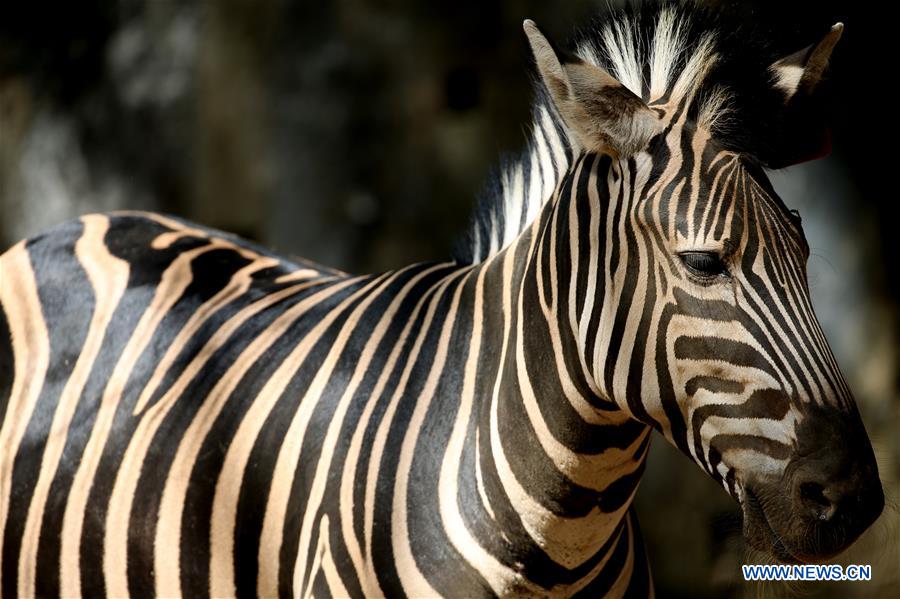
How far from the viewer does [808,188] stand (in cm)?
527

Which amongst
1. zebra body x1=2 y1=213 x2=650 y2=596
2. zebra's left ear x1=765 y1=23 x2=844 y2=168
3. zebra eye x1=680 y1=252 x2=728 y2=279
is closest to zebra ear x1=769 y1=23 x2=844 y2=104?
zebra's left ear x1=765 y1=23 x2=844 y2=168

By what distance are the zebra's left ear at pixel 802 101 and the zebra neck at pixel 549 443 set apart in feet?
1.63

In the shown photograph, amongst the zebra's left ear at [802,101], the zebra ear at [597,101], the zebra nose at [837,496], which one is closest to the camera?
the zebra nose at [837,496]

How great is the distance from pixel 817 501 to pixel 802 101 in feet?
2.80

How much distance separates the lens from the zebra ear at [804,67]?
2.01 meters

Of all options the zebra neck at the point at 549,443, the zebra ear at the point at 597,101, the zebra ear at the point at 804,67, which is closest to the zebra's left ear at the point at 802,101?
the zebra ear at the point at 804,67

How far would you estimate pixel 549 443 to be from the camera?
204 centimetres

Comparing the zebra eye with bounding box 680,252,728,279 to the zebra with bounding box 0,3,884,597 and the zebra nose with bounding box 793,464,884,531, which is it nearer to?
the zebra with bounding box 0,3,884,597

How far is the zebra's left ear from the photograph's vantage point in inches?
79.0

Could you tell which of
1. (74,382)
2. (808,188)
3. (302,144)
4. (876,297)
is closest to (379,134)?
(302,144)

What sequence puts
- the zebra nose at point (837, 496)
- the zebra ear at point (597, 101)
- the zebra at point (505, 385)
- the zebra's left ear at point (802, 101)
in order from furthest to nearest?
the zebra's left ear at point (802, 101)
the zebra ear at point (597, 101)
the zebra at point (505, 385)
the zebra nose at point (837, 496)

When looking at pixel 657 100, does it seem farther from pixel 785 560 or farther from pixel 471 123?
pixel 471 123

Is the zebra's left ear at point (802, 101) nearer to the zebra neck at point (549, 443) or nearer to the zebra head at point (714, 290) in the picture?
the zebra head at point (714, 290)

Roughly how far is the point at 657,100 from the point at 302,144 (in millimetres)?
4262
